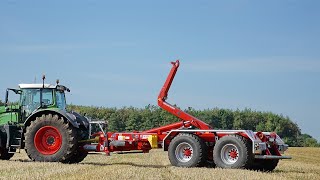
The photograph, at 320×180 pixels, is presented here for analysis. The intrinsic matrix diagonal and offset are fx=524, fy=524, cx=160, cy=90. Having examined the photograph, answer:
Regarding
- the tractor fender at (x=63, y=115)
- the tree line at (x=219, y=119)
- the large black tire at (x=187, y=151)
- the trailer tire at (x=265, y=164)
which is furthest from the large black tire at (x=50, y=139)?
the tree line at (x=219, y=119)

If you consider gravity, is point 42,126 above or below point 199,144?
above

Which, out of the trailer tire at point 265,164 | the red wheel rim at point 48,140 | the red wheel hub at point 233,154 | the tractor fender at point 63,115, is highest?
the tractor fender at point 63,115

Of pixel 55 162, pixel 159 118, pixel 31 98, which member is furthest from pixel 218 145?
pixel 159 118

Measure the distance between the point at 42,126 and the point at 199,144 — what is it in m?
4.83

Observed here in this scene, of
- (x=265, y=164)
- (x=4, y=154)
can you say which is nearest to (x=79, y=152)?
(x=4, y=154)

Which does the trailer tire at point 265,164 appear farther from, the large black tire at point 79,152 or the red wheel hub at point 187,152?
the large black tire at point 79,152

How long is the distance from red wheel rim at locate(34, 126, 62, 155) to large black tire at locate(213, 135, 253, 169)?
4838mm

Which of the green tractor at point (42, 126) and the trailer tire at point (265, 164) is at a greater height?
the green tractor at point (42, 126)

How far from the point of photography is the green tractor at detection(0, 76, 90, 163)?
1591cm

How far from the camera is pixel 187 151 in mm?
15508

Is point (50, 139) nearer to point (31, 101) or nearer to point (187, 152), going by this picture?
point (31, 101)

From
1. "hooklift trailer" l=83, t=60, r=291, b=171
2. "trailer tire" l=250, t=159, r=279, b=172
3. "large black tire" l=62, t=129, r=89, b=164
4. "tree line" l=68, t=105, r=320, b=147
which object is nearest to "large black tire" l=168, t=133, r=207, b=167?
"hooklift trailer" l=83, t=60, r=291, b=171

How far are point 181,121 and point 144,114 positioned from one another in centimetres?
4187

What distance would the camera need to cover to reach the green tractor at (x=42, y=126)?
15.9 m
